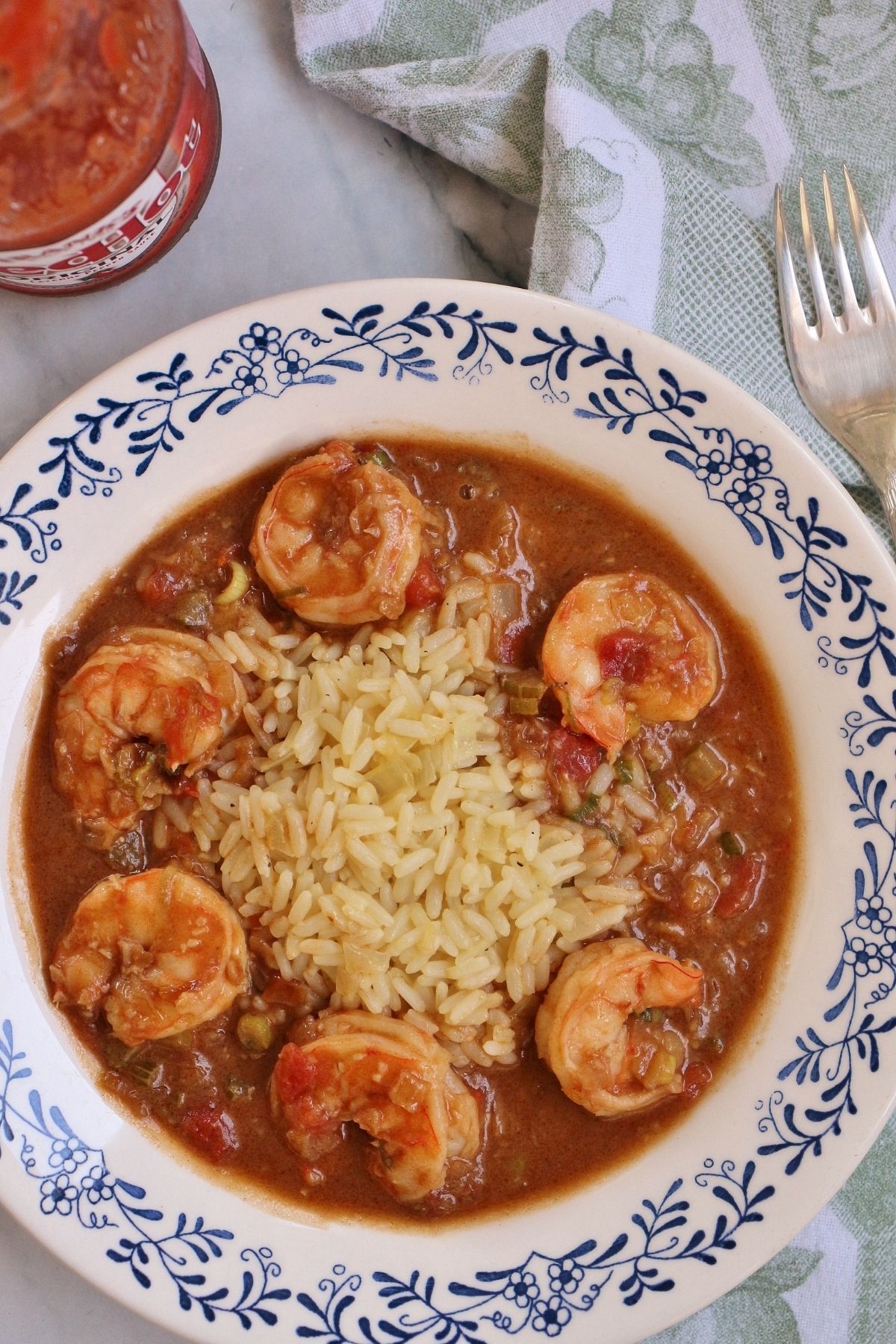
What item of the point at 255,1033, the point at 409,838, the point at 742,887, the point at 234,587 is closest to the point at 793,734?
the point at 742,887

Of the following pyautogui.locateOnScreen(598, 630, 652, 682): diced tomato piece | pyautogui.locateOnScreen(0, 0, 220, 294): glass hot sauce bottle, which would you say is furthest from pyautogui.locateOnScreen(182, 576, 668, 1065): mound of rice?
pyautogui.locateOnScreen(0, 0, 220, 294): glass hot sauce bottle

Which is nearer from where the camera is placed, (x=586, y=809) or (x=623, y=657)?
(x=623, y=657)

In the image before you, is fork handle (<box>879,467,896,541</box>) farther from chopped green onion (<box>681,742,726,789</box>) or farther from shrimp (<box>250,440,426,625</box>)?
shrimp (<box>250,440,426,625</box>)

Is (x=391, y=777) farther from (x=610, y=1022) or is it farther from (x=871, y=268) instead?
(x=871, y=268)

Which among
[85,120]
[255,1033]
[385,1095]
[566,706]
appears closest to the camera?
[85,120]

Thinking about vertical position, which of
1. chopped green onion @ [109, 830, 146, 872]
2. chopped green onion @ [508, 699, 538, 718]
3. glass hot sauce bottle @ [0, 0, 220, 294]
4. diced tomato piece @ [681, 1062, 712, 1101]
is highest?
glass hot sauce bottle @ [0, 0, 220, 294]

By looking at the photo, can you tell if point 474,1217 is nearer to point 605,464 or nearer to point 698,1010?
point 698,1010
